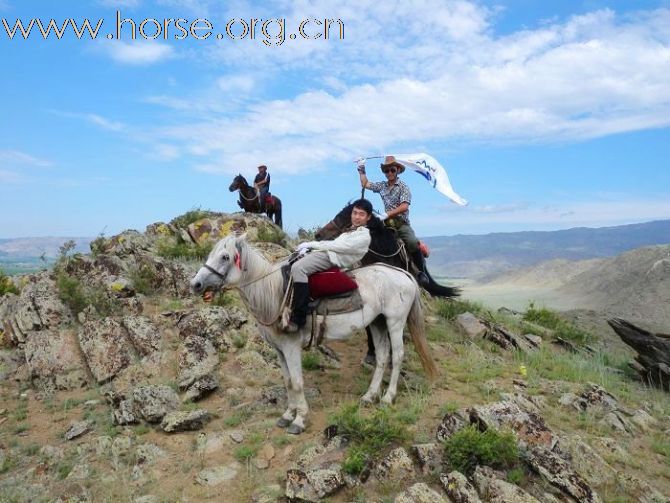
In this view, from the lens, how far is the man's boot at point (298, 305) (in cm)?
637

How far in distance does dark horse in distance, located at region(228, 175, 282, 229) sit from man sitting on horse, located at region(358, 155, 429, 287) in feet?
26.2

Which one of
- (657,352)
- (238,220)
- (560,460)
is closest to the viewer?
(560,460)

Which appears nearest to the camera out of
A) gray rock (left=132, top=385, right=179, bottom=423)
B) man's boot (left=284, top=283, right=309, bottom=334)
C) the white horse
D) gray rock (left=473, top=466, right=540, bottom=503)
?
gray rock (left=473, top=466, right=540, bottom=503)

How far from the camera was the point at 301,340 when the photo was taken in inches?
265

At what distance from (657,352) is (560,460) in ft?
23.8

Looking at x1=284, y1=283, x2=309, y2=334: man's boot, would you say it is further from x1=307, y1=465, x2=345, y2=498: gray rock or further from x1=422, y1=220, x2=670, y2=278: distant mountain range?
x1=422, y1=220, x2=670, y2=278: distant mountain range

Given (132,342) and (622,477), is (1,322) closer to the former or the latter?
(132,342)

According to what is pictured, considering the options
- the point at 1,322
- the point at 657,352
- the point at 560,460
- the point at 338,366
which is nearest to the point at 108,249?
the point at 1,322

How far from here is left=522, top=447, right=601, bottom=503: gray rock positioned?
5.08 metres

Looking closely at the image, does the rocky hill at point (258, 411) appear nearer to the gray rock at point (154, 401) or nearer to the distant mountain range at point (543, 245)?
the gray rock at point (154, 401)

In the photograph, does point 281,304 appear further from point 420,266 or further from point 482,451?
point 420,266

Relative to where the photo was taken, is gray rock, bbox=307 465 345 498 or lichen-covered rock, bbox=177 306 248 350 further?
lichen-covered rock, bbox=177 306 248 350

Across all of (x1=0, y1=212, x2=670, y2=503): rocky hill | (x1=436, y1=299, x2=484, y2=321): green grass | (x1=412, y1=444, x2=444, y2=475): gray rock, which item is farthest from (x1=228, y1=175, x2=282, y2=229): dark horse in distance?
(x1=412, y1=444, x2=444, y2=475): gray rock

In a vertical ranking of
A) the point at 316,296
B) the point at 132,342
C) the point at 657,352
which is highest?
the point at 316,296
